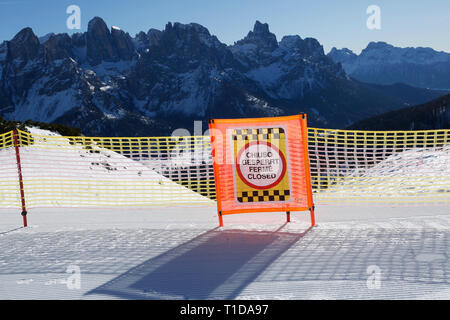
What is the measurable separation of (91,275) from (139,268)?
56 centimetres

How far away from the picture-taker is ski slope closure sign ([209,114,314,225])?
5.83 meters

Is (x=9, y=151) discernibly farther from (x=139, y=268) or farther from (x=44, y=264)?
Answer: (x=139, y=268)

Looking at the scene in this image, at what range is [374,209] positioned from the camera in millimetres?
7203

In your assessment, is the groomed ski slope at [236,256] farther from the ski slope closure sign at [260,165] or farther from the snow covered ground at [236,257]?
the ski slope closure sign at [260,165]

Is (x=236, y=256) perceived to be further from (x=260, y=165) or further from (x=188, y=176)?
(x=188, y=176)

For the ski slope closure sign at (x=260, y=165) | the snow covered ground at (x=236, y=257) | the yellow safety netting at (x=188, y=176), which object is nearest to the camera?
the snow covered ground at (x=236, y=257)

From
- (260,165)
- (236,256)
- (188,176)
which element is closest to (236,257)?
(236,256)

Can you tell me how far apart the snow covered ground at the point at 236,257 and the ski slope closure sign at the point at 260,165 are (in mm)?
454

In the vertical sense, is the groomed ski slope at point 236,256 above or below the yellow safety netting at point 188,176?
below

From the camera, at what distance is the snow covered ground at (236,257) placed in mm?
3875

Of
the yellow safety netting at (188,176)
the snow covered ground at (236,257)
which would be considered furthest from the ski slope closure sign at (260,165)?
the yellow safety netting at (188,176)

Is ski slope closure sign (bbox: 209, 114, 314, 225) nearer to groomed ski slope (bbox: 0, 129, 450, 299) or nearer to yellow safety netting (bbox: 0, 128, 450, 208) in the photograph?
groomed ski slope (bbox: 0, 129, 450, 299)

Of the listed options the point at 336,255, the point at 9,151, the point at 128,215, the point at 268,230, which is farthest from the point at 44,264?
the point at 9,151

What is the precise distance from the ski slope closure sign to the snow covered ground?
0.45 metres
